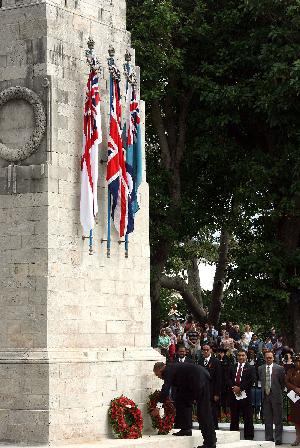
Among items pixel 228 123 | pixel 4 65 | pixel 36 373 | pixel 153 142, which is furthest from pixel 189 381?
pixel 153 142

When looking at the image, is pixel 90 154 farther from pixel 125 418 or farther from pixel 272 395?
pixel 272 395

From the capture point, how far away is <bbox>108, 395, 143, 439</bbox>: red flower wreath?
68.8ft

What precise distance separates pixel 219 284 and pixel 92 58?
86.9ft

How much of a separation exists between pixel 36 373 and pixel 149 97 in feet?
56.9

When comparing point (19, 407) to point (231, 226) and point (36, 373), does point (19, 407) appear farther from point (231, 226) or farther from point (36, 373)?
point (231, 226)

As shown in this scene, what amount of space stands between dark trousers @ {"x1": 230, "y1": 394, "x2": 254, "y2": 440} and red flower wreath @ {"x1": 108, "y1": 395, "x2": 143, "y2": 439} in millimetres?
4905

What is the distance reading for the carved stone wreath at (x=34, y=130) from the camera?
20.7 metres

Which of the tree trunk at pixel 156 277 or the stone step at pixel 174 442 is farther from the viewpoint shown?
the tree trunk at pixel 156 277

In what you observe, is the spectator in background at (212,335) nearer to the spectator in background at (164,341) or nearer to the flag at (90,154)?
the spectator in background at (164,341)

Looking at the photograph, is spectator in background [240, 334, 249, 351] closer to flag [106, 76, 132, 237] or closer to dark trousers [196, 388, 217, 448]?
flag [106, 76, 132, 237]

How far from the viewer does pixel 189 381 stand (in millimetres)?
21031

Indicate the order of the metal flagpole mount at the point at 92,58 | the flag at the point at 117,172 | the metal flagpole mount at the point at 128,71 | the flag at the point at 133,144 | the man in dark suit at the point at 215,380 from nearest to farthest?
the metal flagpole mount at the point at 92,58 → the flag at the point at 117,172 → the flag at the point at 133,144 → the metal flagpole mount at the point at 128,71 → the man in dark suit at the point at 215,380

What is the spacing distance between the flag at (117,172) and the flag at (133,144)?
23cm

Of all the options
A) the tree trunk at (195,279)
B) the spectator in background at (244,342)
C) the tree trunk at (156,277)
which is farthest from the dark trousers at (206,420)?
the tree trunk at (195,279)
